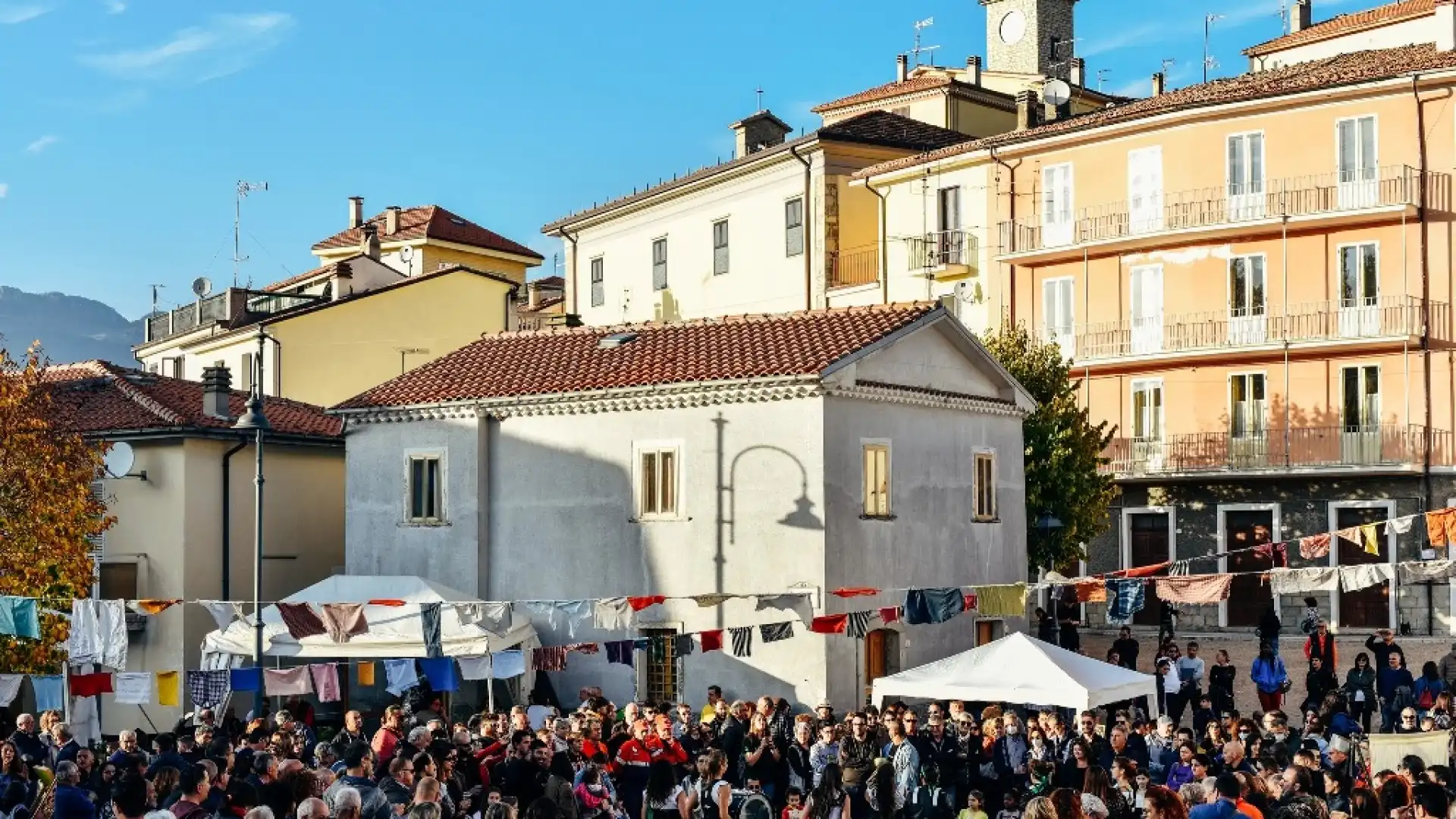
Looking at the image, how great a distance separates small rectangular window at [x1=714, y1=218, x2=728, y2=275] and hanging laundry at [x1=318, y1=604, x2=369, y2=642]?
2623 cm

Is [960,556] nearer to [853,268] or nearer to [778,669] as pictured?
[778,669]

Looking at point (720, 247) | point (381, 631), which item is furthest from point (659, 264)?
point (381, 631)

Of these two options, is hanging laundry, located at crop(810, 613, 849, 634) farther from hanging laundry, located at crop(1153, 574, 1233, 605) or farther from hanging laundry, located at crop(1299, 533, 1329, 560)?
hanging laundry, located at crop(1299, 533, 1329, 560)

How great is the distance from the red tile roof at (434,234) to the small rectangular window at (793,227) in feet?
44.4

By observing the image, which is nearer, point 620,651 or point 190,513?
point 620,651

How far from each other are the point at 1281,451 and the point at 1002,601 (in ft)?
61.0

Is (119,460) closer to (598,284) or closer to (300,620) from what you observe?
(300,620)

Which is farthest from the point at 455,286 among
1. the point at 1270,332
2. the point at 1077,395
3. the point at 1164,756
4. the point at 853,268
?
the point at 1164,756

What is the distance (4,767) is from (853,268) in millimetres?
35595

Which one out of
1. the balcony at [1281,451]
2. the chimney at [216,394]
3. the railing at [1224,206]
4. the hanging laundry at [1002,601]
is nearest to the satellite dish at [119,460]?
the chimney at [216,394]

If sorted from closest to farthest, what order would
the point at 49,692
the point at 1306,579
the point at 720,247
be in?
the point at 49,692
the point at 1306,579
the point at 720,247

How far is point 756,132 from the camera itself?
185 ft

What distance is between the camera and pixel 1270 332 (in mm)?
43500

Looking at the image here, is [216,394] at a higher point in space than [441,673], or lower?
higher
